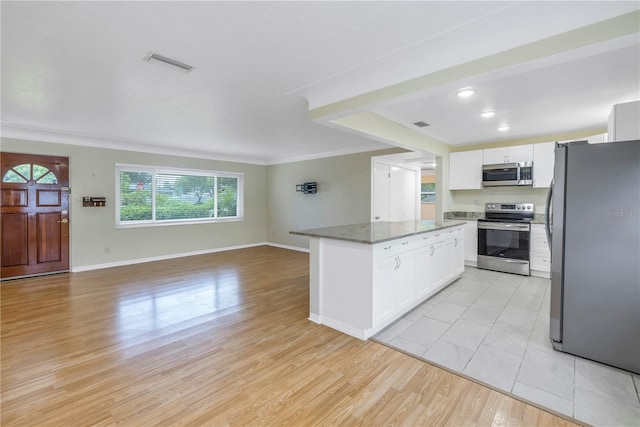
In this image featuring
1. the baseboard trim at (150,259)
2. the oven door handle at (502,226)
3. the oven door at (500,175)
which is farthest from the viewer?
the baseboard trim at (150,259)

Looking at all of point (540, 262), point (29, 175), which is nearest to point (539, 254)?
point (540, 262)

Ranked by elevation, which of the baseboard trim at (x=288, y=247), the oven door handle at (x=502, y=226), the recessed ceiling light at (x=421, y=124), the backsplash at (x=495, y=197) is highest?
the recessed ceiling light at (x=421, y=124)

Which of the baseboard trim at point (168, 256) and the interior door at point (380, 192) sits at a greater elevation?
the interior door at point (380, 192)

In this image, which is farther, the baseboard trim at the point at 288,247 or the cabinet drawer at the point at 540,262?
the baseboard trim at the point at 288,247

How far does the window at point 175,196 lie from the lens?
5.99 m

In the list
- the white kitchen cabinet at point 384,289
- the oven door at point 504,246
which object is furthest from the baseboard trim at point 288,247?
the white kitchen cabinet at point 384,289

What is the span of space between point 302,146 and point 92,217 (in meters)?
4.29

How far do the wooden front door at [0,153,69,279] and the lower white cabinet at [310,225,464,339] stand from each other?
500cm

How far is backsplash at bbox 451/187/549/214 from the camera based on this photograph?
5172 millimetres

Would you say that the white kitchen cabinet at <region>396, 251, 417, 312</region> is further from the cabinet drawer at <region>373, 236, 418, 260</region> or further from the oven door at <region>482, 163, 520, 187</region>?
the oven door at <region>482, 163, 520, 187</region>

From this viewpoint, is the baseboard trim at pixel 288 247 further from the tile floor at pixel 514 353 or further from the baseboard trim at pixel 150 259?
the tile floor at pixel 514 353

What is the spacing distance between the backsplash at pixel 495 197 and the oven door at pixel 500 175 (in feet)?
1.35

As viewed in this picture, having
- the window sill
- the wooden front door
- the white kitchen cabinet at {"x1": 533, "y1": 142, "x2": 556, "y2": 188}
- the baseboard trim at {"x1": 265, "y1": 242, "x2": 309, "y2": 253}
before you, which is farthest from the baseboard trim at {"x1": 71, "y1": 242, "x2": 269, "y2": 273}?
the white kitchen cabinet at {"x1": 533, "y1": 142, "x2": 556, "y2": 188}

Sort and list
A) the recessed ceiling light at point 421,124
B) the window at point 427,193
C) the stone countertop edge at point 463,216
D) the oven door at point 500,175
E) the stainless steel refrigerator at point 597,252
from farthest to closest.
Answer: the window at point 427,193
the stone countertop edge at point 463,216
the oven door at point 500,175
the recessed ceiling light at point 421,124
the stainless steel refrigerator at point 597,252
